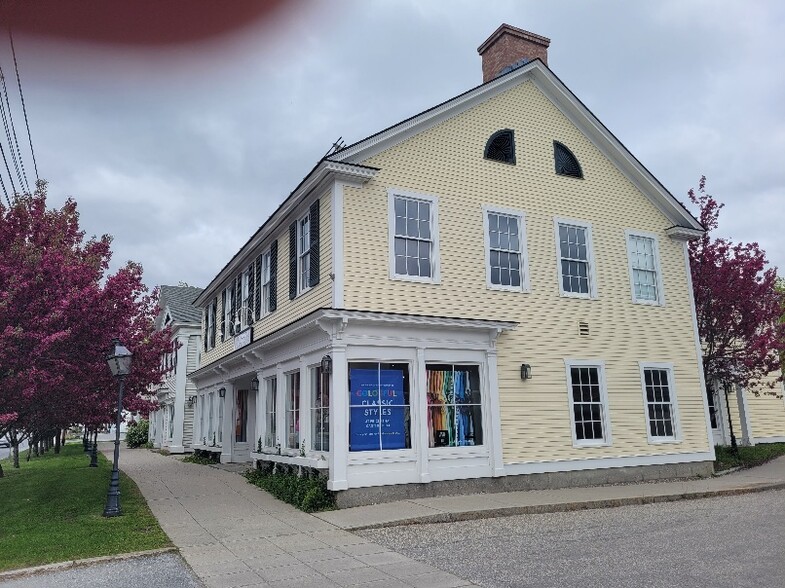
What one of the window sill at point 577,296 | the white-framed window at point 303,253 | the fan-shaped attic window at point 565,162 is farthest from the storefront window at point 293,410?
the fan-shaped attic window at point 565,162

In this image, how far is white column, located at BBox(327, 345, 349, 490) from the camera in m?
10.8

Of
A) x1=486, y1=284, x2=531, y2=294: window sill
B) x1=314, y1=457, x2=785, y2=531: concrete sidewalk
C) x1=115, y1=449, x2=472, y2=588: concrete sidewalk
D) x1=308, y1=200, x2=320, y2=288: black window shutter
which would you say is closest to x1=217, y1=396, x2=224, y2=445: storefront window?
x1=115, y1=449, x2=472, y2=588: concrete sidewalk

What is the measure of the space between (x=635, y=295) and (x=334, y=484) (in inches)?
358

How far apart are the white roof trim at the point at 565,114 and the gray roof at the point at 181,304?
60.2ft

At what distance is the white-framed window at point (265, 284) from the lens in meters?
15.9

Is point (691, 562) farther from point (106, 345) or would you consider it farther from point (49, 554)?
point (106, 345)

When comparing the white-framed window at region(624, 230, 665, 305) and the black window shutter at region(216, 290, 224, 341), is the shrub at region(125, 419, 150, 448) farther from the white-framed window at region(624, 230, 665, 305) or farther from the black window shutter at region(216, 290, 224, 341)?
the white-framed window at region(624, 230, 665, 305)

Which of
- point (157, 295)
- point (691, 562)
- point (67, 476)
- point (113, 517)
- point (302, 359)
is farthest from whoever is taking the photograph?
point (67, 476)

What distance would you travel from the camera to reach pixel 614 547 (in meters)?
7.97

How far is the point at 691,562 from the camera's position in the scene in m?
7.14

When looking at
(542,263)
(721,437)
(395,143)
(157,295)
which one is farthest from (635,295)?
(157,295)

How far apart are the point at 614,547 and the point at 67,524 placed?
8.30 metres

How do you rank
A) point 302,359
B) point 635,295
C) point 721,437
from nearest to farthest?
point 302,359 < point 635,295 < point 721,437

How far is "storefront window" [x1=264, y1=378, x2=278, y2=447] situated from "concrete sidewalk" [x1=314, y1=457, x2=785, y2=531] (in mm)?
4707
